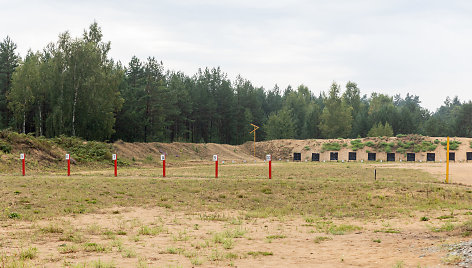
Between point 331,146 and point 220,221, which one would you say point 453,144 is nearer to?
point 331,146

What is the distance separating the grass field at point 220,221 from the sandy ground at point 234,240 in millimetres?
34

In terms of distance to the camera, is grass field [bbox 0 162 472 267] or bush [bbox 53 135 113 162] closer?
grass field [bbox 0 162 472 267]

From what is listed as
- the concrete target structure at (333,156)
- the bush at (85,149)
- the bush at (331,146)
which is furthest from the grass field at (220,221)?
the bush at (331,146)

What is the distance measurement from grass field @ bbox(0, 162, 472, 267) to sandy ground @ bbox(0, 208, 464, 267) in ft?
0.11

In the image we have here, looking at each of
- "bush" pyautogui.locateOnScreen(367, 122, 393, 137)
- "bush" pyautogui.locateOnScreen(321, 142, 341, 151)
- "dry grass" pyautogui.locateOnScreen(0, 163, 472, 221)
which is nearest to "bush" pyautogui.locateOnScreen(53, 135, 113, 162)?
"dry grass" pyautogui.locateOnScreen(0, 163, 472, 221)

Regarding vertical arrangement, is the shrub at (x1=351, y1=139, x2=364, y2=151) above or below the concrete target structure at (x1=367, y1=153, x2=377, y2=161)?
above

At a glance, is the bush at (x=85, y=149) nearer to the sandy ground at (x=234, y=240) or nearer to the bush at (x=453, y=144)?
the sandy ground at (x=234, y=240)

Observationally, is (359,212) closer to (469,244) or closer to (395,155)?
→ (469,244)

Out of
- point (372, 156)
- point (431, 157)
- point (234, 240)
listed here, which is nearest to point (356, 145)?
point (372, 156)

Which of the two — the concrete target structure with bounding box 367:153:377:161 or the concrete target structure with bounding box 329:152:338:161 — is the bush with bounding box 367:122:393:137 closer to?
the concrete target structure with bounding box 329:152:338:161

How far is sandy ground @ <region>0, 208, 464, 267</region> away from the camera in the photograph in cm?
999

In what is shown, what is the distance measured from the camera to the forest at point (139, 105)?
5322cm

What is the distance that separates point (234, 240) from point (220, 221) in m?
3.41

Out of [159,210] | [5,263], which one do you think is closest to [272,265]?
[5,263]
